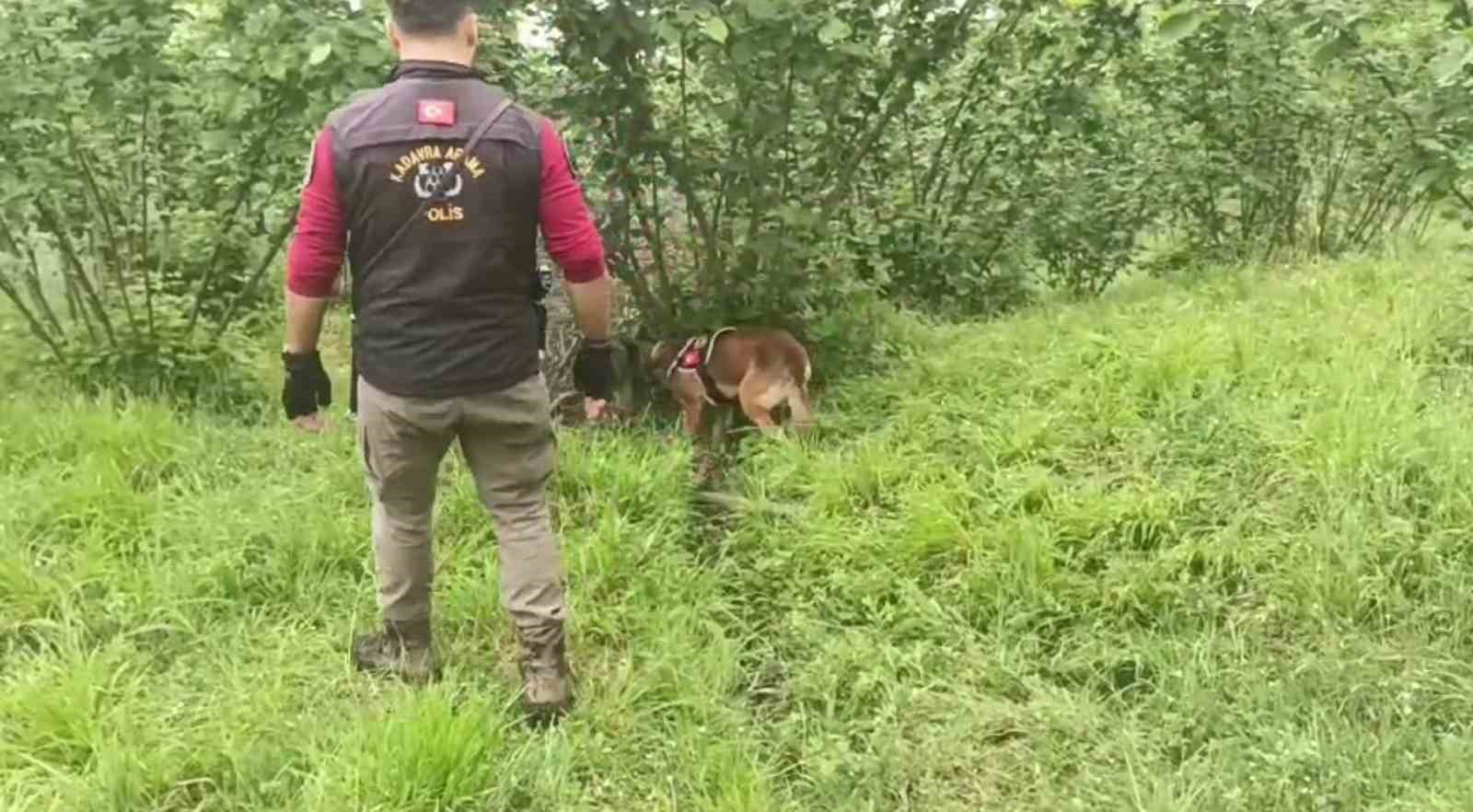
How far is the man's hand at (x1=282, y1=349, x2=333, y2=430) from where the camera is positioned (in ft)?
11.3

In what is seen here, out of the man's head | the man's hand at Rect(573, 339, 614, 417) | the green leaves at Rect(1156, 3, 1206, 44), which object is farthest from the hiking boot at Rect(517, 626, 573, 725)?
the green leaves at Rect(1156, 3, 1206, 44)

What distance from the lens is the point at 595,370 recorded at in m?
3.62

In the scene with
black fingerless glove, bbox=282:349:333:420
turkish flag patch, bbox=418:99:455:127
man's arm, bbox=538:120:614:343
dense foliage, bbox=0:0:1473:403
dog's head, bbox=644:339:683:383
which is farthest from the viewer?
dog's head, bbox=644:339:683:383

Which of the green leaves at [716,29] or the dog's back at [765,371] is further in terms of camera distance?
the dog's back at [765,371]

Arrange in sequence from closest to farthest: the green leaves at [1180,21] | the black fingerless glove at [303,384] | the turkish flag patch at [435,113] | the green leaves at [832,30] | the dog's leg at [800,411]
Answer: the turkish flag patch at [435,113]
the black fingerless glove at [303,384]
the green leaves at [1180,21]
the green leaves at [832,30]
the dog's leg at [800,411]

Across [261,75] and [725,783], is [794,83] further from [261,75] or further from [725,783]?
[725,783]

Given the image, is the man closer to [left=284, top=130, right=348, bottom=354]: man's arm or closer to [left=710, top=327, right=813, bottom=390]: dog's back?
[left=284, top=130, right=348, bottom=354]: man's arm

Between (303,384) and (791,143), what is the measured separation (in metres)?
2.67

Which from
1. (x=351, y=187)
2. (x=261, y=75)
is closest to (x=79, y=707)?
(x=351, y=187)

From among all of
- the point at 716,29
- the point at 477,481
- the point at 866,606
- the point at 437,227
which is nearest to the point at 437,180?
the point at 437,227

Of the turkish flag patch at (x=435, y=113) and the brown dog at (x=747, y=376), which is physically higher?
the turkish flag patch at (x=435, y=113)

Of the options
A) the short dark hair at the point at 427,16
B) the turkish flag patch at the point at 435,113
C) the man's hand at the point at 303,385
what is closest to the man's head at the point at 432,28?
the short dark hair at the point at 427,16

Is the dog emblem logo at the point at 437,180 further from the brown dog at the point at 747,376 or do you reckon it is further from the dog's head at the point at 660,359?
the dog's head at the point at 660,359

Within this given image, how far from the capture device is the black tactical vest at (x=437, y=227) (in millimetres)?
3158
